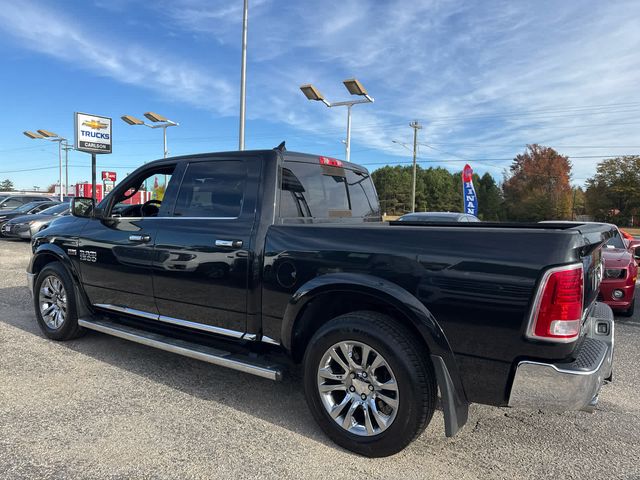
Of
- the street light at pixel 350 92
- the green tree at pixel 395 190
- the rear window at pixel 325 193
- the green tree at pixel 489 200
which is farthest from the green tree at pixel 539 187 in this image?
the rear window at pixel 325 193

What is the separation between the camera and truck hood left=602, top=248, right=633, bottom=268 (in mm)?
6371

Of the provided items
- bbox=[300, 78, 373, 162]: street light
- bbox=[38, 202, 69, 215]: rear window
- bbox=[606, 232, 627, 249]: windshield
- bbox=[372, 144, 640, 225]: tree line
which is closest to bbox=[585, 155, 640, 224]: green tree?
bbox=[372, 144, 640, 225]: tree line

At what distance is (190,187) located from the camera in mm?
3855

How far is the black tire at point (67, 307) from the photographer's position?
4.64m

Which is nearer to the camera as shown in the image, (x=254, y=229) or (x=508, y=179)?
(x=254, y=229)

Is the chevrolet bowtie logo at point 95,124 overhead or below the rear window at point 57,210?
overhead

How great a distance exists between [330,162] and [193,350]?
1.95 meters

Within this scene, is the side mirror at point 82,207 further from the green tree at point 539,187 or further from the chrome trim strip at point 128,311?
the green tree at point 539,187

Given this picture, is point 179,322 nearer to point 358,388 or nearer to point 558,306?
point 358,388

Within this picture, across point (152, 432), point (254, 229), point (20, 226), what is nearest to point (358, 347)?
point (254, 229)

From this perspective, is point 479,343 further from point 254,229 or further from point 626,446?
point 254,229

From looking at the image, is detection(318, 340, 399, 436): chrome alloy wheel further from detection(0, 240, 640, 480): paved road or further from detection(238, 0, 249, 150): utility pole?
detection(238, 0, 249, 150): utility pole

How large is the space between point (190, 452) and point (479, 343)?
1.83 m

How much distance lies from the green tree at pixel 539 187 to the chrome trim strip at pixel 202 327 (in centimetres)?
6515
